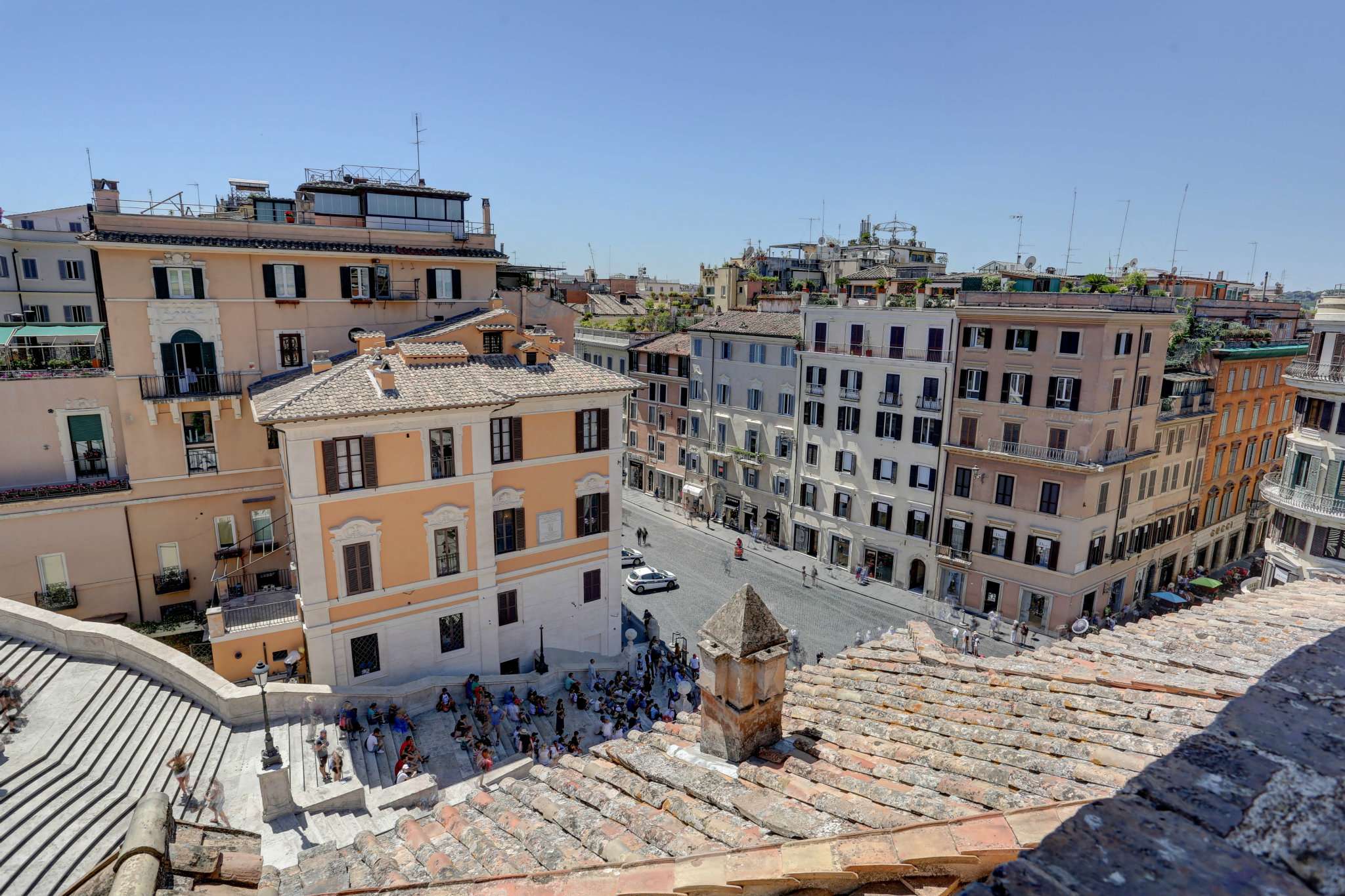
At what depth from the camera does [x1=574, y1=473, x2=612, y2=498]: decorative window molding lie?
30109mm

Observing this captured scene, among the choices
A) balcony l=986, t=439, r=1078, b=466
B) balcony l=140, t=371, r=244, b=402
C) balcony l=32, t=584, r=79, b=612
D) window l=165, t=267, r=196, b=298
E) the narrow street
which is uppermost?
window l=165, t=267, r=196, b=298

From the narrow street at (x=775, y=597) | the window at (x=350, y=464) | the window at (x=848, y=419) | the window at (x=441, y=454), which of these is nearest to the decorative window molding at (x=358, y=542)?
the window at (x=350, y=464)

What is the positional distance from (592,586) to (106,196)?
23323 mm

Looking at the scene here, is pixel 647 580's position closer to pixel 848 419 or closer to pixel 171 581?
pixel 848 419

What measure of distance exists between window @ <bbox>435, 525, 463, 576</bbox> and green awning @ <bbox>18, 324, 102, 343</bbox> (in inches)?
675

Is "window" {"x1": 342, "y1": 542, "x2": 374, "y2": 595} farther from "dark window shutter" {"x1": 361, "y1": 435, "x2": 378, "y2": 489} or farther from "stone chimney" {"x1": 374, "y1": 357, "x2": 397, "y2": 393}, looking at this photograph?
"stone chimney" {"x1": 374, "y1": 357, "x2": 397, "y2": 393}

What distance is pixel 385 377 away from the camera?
24656 mm

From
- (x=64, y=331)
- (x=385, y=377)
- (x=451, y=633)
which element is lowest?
(x=451, y=633)

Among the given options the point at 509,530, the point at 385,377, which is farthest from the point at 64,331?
the point at 509,530

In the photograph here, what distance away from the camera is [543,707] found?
2636cm

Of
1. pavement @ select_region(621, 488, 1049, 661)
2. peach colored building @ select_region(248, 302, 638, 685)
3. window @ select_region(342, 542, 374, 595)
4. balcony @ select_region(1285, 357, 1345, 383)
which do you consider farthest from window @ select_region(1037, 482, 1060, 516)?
window @ select_region(342, 542, 374, 595)

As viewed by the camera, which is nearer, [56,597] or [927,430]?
[56,597]

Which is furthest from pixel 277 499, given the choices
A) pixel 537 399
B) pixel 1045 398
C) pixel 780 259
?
pixel 780 259

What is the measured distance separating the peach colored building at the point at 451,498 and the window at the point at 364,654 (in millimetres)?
48
